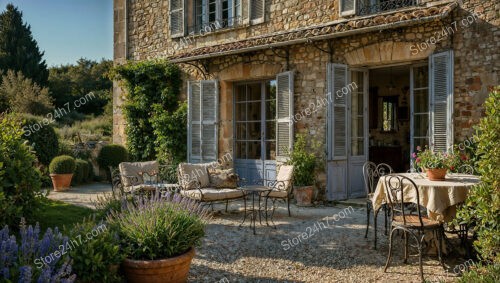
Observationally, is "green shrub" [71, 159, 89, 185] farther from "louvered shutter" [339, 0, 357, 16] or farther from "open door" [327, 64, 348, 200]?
"louvered shutter" [339, 0, 357, 16]

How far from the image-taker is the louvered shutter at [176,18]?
9.51m

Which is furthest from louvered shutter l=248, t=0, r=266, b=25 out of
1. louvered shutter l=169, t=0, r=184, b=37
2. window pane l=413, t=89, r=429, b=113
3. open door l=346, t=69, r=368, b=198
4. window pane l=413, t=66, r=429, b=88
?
window pane l=413, t=89, r=429, b=113

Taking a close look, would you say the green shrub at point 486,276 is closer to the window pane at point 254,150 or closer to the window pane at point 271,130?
the window pane at point 271,130

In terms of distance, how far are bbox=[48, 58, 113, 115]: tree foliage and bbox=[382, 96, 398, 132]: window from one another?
1661 centimetres

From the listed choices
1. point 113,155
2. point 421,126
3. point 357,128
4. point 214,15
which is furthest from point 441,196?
point 113,155

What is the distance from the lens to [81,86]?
25.4 metres

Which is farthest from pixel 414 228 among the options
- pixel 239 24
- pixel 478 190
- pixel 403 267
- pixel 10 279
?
pixel 239 24

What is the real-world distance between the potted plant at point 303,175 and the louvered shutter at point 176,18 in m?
4.28

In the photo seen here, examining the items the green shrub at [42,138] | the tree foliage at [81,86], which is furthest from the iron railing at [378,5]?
the tree foliage at [81,86]

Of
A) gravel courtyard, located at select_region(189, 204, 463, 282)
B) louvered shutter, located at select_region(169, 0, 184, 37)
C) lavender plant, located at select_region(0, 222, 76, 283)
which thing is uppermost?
louvered shutter, located at select_region(169, 0, 184, 37)

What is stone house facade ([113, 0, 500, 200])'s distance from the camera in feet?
19.7

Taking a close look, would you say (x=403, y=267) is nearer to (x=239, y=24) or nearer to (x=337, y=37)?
(x=337, y=37)

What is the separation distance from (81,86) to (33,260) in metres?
24.6

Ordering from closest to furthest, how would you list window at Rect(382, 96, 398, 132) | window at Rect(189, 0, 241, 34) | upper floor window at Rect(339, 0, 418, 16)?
1. upper floor window at Rect(339, 0, 418, 16)
2. window at Rect(189, 0, 241, 34)
3. window at Rect(382, 96, 398, 132)
